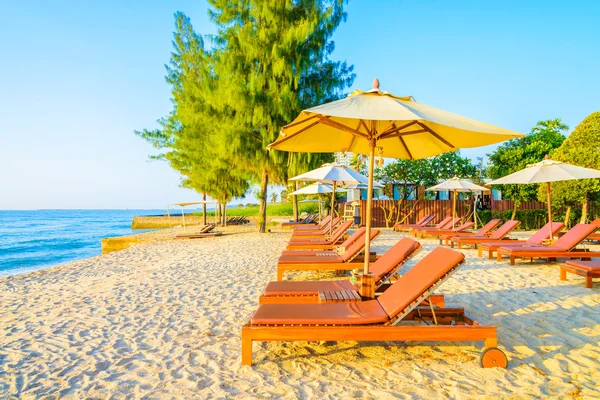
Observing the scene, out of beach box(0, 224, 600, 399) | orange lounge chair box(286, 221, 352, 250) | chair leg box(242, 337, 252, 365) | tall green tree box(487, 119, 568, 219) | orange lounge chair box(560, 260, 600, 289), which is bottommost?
beach box(0, 224, 600, 399)

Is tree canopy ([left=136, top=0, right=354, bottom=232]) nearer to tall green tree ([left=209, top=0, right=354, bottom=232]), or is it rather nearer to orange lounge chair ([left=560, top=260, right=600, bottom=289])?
tall green tree ([left=209, top=0, right=354, bottom=232])

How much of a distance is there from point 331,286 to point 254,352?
1.33 meters

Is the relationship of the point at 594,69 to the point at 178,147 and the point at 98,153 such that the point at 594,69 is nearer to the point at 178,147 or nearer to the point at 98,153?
the point at 178,147

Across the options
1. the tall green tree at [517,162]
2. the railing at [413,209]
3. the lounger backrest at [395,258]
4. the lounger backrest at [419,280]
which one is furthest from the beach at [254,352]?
the tall green tree at [517,162]

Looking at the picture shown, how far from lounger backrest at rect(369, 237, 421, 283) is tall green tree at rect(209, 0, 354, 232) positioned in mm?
10531

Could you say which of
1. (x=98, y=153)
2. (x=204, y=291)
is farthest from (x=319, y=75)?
(x=98, y=153)

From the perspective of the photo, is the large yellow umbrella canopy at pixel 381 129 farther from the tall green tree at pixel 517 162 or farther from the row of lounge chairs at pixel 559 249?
the tall green tree at pixel 517 162

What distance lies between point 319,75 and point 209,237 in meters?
8.87

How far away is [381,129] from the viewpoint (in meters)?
4.95

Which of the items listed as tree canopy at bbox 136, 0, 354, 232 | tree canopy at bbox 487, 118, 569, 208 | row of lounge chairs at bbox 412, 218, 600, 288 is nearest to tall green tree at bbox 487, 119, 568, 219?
tree canopy at bbox 487, 118, 569, 208

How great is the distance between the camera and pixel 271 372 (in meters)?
3.07

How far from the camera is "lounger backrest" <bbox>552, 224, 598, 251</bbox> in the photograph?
24.2ft

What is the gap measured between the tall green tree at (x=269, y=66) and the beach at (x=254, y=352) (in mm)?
9712

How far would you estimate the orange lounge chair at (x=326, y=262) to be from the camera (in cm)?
607
